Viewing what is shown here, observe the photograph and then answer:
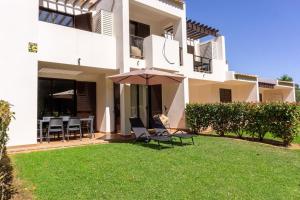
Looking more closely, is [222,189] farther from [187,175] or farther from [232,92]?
[232,92]

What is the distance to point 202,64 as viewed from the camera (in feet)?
64.8

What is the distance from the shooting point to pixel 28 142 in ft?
34.5

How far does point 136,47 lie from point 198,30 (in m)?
7.94

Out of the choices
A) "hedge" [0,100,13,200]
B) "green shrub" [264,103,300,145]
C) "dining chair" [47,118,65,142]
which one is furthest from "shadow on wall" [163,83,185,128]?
"hedge" [0,100,13,200]

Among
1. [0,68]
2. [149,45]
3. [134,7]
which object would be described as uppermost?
[134,7]

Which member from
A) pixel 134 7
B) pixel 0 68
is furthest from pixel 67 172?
pixel 134 7

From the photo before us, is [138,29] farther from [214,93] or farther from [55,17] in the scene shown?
[214,93]

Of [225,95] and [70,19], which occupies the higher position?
[70,19]

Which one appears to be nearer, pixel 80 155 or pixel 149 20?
pixel 80 155

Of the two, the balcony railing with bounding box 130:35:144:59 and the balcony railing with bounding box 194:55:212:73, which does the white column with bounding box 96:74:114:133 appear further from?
the balcony railing with bounding box 194:55:212:73

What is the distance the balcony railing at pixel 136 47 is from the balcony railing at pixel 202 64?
5.66 metres

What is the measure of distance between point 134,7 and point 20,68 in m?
7.66

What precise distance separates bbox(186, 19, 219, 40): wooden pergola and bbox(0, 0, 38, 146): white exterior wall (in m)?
12.1

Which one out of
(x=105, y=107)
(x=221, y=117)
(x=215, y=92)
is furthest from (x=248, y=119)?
(x=215, y=92)
